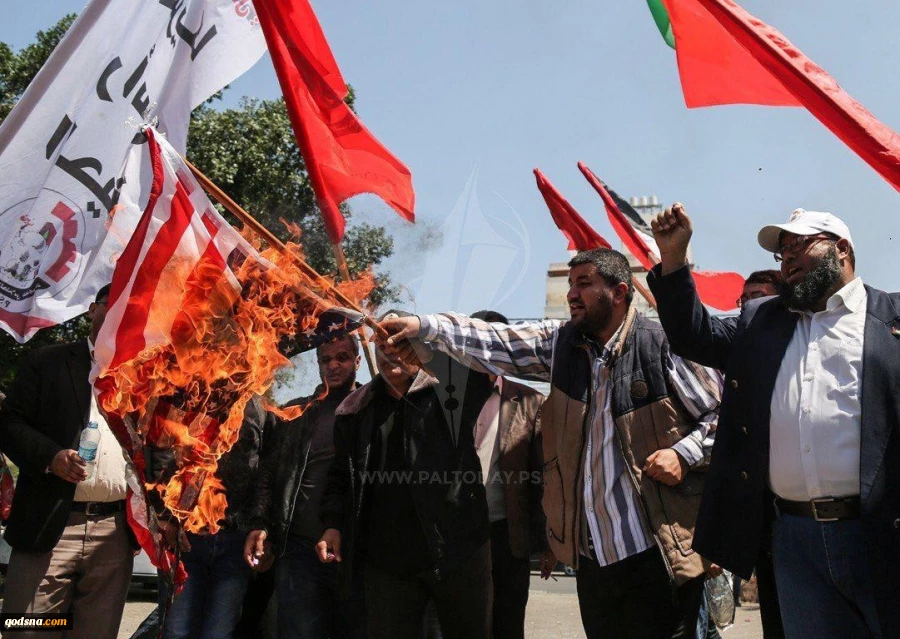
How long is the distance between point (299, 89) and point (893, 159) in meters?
3.26

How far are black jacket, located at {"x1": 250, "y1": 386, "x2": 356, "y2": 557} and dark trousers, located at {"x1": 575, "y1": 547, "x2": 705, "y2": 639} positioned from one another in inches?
81.8

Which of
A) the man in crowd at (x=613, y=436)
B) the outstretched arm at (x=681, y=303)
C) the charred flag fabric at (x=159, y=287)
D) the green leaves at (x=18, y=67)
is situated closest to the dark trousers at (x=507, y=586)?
the man in crowd at (x=613, y=436)

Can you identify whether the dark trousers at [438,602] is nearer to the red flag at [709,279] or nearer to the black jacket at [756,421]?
the black jacket at [756,421]

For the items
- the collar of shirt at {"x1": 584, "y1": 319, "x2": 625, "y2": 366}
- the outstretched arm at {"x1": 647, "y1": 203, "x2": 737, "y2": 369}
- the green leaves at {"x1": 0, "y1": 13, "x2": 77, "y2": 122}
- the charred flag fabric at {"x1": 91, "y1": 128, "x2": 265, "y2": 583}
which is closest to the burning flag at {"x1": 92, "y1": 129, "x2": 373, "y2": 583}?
the charred flag fabric at {"x1": 91, "y1": 128, "x2": 265, "y2": 583}

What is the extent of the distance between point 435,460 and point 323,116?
219 centimetres

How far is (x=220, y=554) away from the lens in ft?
18.7

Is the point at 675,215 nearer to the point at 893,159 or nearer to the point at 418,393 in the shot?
the point at 893,159

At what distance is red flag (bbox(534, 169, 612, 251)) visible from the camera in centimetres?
838

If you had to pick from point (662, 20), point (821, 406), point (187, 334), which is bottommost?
point (821, 406)

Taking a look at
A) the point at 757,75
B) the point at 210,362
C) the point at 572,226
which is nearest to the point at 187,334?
the point at 210,362

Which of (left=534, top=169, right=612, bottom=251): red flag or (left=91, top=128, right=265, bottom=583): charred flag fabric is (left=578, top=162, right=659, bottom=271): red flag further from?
(left=91, top=128, right=265, bottom=583): charred flag fabric

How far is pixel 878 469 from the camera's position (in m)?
3.37

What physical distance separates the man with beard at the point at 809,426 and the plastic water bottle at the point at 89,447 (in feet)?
10.4

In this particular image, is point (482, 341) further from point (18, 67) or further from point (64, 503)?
point (18, 67)
